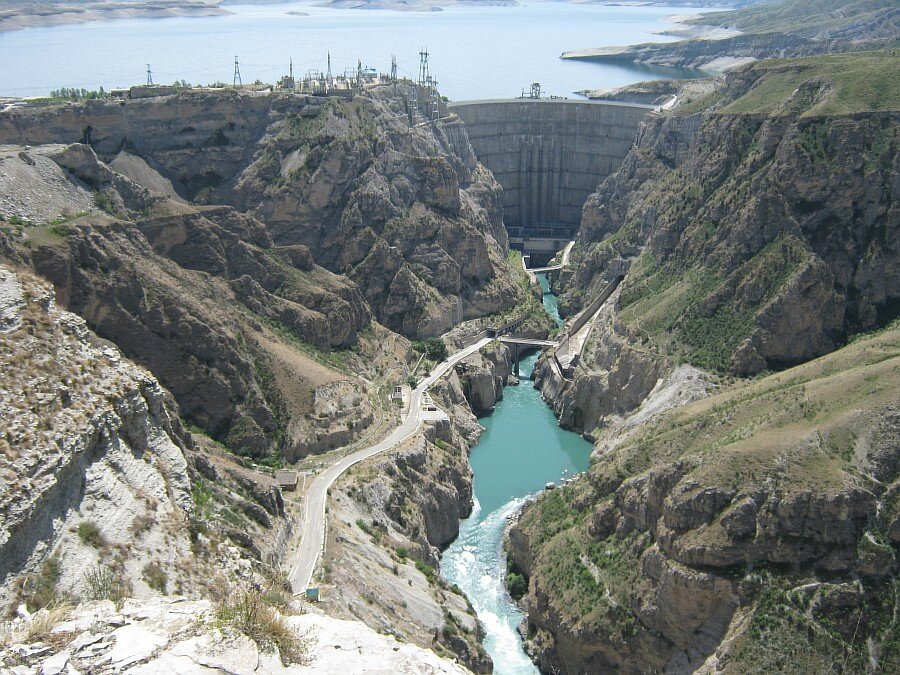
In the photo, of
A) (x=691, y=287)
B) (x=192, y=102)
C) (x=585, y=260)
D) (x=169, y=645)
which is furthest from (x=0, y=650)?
(x=585, y=260)

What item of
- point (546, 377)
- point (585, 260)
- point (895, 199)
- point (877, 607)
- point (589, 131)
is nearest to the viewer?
point (877, 607)

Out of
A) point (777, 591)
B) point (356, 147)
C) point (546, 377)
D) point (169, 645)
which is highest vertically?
point (169, 645)

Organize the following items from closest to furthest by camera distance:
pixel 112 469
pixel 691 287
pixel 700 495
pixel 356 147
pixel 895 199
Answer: pixel 112 469 < pixel 700 495 < pixel 895 199 < pixel 691 287 < pixel 356 147

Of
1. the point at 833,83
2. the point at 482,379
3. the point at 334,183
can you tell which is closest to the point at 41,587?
the point at 482,379

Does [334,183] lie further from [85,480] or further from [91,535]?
[91,535]

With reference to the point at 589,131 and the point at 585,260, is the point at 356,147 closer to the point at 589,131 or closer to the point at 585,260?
the point at 585,260

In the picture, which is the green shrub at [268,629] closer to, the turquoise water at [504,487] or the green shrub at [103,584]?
the green shrub at [103,584]
